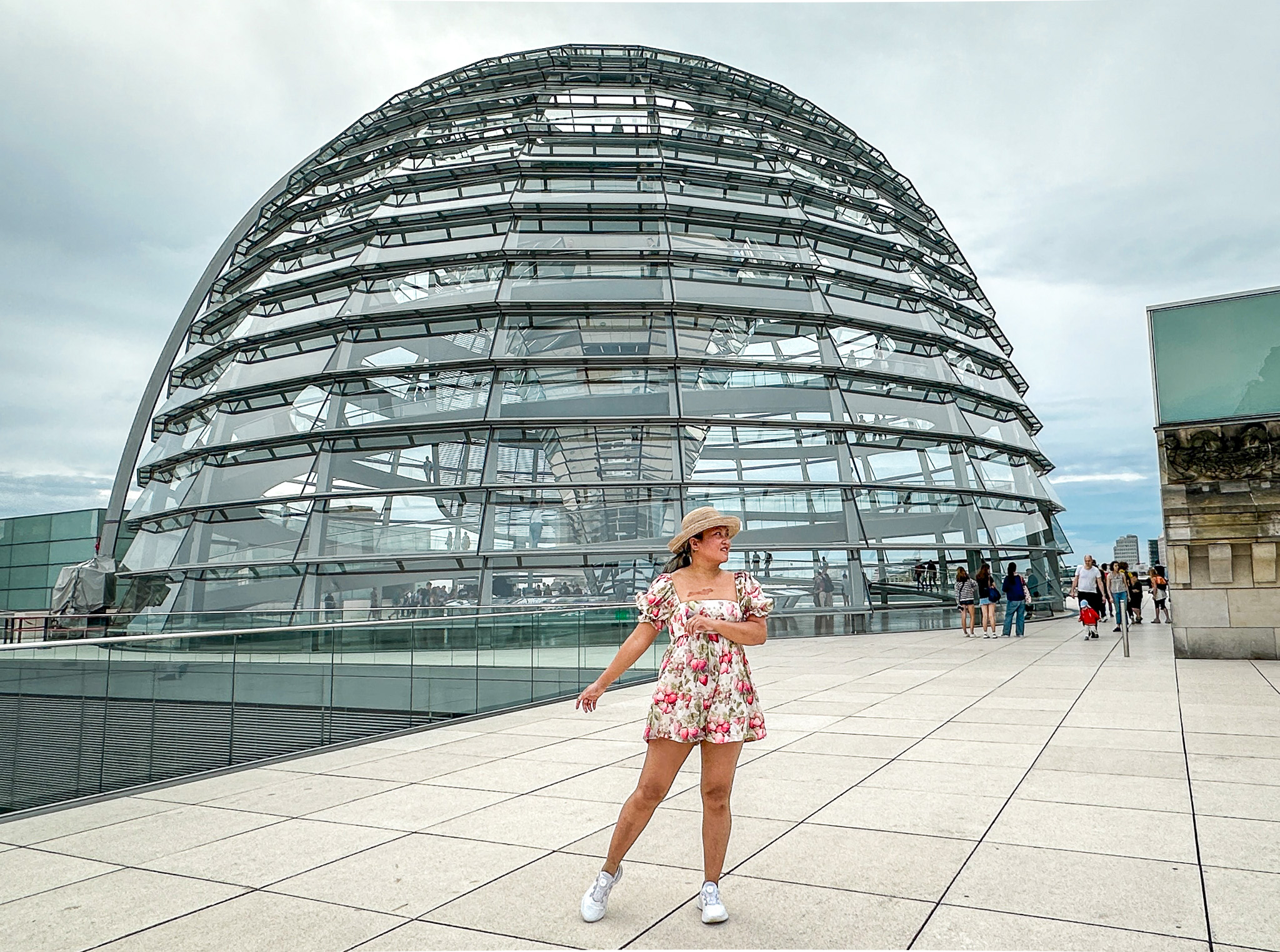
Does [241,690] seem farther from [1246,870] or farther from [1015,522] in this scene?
[1015,522]

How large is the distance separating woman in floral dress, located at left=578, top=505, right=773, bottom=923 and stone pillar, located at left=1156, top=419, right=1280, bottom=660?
501 inches

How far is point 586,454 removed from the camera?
18.1 metres

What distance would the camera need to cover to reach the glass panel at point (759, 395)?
1880 centimetres

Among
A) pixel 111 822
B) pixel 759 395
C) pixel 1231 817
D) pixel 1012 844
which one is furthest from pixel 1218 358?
pixel 111 822

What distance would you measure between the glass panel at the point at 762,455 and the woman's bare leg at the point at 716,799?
46.9 ft

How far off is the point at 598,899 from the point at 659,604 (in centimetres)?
124

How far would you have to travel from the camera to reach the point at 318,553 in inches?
675

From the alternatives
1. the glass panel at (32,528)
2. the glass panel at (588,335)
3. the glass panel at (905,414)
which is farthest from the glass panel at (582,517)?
the glass panel at (32,528)

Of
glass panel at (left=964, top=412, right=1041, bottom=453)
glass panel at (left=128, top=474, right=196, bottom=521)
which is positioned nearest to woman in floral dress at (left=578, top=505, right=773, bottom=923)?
glass panel at (left=128, top=474, right=196, bottom=521)

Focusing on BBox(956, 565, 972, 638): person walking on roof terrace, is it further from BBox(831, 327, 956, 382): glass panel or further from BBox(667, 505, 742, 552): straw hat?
BBox(667, 505, 742, 552): straw hat

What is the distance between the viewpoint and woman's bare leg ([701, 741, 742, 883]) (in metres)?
3.73

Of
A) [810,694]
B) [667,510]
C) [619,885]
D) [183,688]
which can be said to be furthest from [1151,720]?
[667,510]

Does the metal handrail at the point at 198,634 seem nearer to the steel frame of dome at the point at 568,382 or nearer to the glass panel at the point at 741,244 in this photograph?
the steel frame of dome at the point at 568,382

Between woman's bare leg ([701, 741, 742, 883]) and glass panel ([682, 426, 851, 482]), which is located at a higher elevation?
glass panel ([682, 426, 851, 482])
